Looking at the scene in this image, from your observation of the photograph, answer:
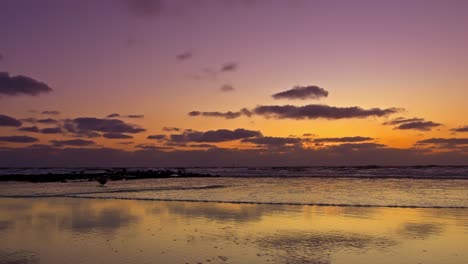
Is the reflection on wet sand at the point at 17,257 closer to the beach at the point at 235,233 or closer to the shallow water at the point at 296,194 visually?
the beach at the point at 235,233

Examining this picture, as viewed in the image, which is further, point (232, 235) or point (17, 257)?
point (232, 235)

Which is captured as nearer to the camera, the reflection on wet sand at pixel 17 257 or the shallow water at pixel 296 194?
the reflection on wet sand at pixel 17 257

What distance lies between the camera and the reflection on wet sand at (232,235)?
1320cm

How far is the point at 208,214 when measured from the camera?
75.7 feet

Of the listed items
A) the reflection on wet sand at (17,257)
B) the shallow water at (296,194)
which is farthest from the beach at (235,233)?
the shallow water at (296,194)

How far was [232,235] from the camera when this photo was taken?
16703 millimetres

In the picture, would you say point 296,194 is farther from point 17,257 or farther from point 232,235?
point 17,257

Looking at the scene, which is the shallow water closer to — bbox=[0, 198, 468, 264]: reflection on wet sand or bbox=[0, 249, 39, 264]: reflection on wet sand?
bbox=[0, 198, 468, 264]: reflection on wet sand


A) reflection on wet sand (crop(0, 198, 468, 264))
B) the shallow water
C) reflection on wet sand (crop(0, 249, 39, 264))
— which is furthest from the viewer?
the shallow water

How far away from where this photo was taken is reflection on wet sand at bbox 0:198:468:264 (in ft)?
43.3

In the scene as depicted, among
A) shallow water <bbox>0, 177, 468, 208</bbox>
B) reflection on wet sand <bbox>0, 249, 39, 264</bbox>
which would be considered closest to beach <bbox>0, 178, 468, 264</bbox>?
reflection on wet sand <bbox>0, 249, 39, 264</bbox>

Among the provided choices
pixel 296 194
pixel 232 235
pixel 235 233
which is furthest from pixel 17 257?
pixel 296 194

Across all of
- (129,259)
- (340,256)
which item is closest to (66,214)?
(129,259)

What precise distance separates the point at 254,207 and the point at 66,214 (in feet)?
33.2
